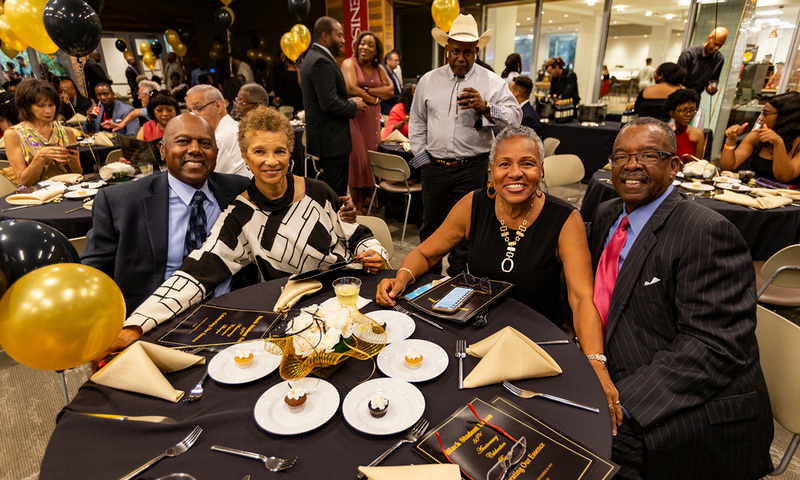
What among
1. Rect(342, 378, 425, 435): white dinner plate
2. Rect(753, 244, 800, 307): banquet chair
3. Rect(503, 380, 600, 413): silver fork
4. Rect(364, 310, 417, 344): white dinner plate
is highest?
Rect(342, 378, 425, 435): white dinner plate

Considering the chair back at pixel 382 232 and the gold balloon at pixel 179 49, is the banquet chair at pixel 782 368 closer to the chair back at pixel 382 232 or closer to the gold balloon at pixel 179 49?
the chair back at pixel 382 232

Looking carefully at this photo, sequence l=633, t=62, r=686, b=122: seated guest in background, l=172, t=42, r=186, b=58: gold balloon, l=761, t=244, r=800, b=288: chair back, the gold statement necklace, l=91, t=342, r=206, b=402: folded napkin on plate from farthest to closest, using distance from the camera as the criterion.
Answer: l=172, t=42, r=186, b=58: gold balloon
l=633, t=62, r=686, b=122: seated guest in background
l=761, t=244, r=800, b=288: chair back
the gold statement necklace
l=91, t=342, r=206, b=402: folded napkin on plate

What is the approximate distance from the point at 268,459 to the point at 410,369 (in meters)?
0.44

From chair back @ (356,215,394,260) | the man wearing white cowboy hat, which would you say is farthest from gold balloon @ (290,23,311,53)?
chair back @ (356,215,394,260)

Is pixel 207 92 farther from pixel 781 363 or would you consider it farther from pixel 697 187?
pixel 697 187

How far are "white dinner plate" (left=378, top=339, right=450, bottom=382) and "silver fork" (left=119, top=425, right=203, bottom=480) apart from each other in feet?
1.58

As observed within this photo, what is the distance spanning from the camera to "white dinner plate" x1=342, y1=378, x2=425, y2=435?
96 centimetres

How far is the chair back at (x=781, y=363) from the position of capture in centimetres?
124

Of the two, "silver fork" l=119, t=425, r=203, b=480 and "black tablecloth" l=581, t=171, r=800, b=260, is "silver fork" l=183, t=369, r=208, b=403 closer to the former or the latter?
"silver fork" l=119, t=425, r=203, b=480

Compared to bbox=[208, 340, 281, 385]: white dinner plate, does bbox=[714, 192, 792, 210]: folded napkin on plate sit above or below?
below

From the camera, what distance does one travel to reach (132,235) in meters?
1.79

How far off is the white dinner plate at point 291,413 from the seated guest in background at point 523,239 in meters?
0.52

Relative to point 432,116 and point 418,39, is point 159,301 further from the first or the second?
point 418,39

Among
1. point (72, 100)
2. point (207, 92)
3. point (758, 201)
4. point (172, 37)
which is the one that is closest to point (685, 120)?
point (758, 201)
